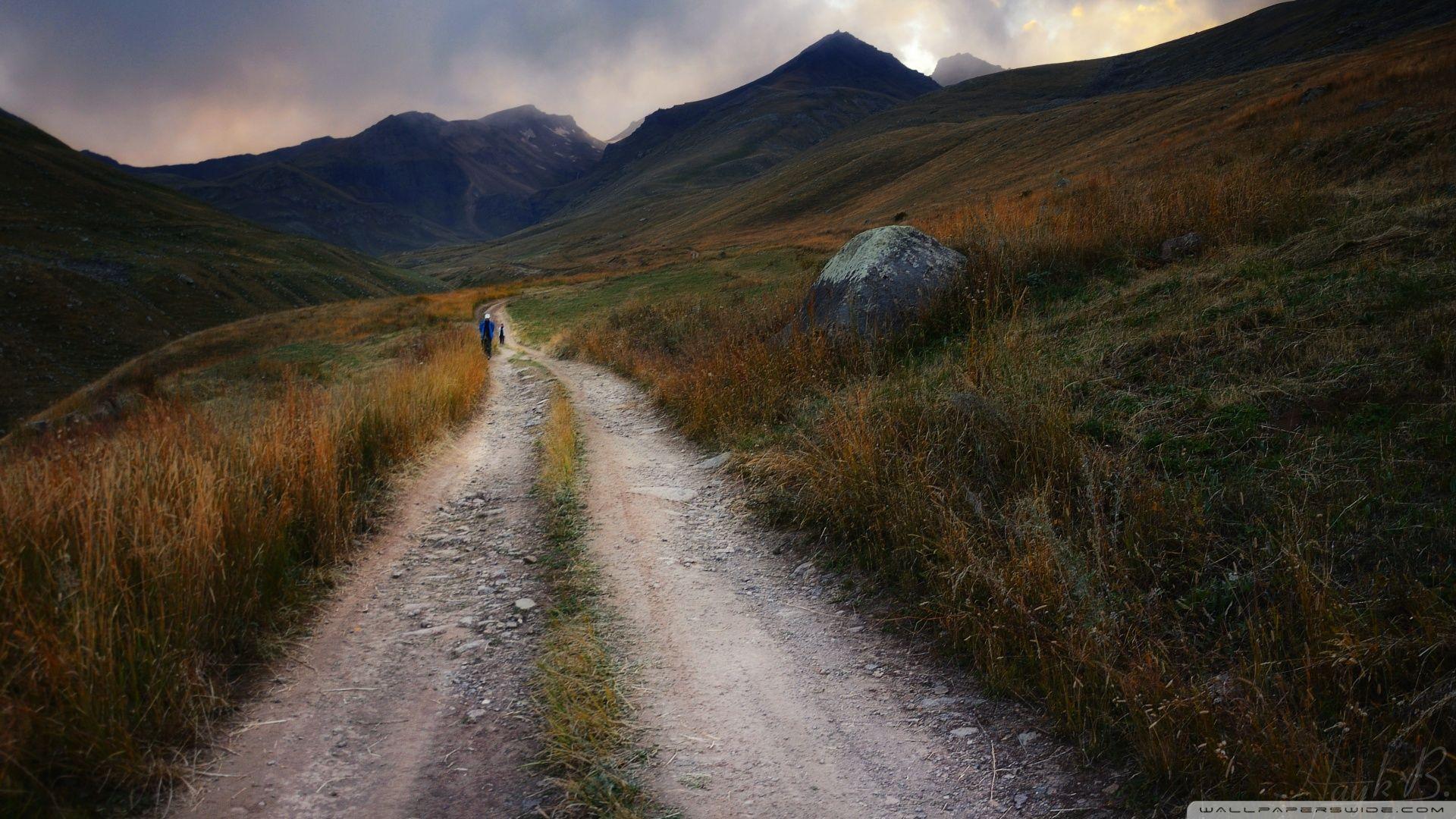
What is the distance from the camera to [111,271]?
6962 cm

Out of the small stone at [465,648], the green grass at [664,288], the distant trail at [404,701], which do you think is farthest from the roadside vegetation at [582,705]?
the green grass at [664,288]

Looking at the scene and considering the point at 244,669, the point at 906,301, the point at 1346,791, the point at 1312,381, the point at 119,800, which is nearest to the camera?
the point at 1346,791

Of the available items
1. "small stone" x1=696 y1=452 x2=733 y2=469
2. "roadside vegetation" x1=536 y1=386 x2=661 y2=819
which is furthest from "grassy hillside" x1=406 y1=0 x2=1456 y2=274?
"roadside vegetation" x1=536 y1=386 x2=661 y2=819

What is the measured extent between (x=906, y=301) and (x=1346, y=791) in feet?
24.7

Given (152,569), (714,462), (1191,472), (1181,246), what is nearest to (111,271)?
(714,462)

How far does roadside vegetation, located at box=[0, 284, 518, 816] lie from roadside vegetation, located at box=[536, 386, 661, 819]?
1.68 meters

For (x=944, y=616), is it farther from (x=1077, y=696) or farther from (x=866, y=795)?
(x=866, y=795)

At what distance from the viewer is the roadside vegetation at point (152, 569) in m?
2.69

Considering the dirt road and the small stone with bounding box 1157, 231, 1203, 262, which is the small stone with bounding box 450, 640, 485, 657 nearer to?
the dirt road

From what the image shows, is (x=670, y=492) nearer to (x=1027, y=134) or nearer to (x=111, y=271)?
(x=1027, y=134)

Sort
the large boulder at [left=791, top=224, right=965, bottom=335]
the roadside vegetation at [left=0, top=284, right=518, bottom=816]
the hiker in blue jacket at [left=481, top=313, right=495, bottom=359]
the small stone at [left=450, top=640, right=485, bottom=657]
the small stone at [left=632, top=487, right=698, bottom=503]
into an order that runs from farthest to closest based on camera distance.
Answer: the hiker in blue jacket at [left=481, top=313, right=495, bottom=359] → the large boulder at [left=791, top=224, right=965, bottom=335] → the small stone at [left=632, top=487, right=698, bottom=503] → the small stone at [left=450, top=640, right=485, bottom=657] → the roadside vegetation at [left=0, top=284, right=518, bottom=816]

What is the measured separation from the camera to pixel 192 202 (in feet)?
433

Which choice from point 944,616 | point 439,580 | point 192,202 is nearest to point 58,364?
point 439,580

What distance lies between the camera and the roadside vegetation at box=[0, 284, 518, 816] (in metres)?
2.69
